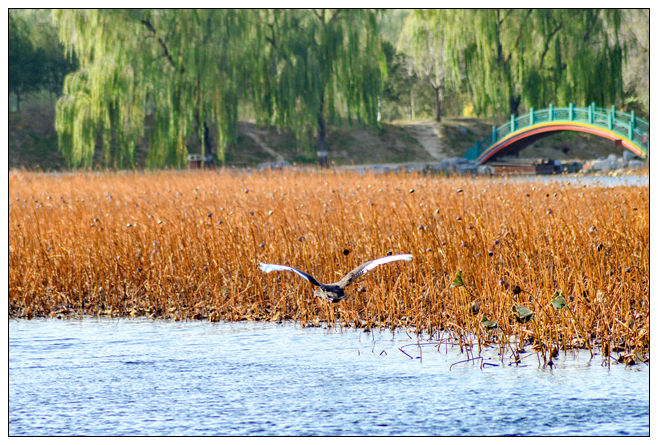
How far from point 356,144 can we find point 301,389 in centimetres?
3286

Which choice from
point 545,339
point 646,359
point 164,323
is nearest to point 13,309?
point 164,323

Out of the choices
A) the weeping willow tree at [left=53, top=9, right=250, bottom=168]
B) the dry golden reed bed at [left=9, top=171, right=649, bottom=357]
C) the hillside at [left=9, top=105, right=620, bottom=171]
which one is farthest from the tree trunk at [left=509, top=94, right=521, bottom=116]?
the dry golden reed bed at [left=9, top=171, right=649, bottom=357]

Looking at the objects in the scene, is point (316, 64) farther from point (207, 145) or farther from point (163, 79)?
point (163, 79)

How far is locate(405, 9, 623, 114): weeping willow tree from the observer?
28.5 m

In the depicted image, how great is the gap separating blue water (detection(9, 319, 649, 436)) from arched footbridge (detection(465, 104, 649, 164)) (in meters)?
19.1

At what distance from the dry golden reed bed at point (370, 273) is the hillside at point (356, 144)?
22.9m

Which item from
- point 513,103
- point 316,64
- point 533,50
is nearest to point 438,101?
point 513,103

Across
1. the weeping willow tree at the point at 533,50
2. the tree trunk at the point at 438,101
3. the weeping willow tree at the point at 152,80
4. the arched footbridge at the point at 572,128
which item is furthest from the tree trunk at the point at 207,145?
the tree trunk at the point at 438,101

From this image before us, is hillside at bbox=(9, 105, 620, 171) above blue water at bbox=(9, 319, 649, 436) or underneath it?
above

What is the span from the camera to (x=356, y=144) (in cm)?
Result: 3784

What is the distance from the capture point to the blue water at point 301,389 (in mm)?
4668

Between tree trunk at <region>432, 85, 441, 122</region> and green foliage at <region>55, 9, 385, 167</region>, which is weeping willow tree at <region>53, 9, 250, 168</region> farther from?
tree trunk at <region>432, 85, 441, 122</region>

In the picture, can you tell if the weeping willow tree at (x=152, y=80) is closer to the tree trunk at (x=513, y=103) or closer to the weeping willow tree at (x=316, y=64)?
the weeping willow tree at (x=316, y=64)
